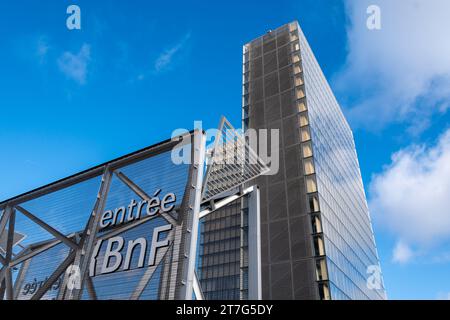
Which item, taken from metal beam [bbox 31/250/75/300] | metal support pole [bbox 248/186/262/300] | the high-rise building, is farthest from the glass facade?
the high-rise building

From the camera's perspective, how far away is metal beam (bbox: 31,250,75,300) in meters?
17.4

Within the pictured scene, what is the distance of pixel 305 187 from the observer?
159 feet

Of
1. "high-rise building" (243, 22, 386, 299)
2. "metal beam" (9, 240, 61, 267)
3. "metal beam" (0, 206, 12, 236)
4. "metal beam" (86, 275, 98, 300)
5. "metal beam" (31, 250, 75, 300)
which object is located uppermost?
"high-rise building" (243, 22, 386, 299)

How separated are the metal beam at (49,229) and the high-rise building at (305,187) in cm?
2984

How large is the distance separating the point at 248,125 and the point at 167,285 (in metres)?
47.4

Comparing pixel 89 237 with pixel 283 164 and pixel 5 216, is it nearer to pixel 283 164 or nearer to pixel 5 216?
pixel 5 216

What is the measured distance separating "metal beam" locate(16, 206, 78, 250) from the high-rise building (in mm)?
29836

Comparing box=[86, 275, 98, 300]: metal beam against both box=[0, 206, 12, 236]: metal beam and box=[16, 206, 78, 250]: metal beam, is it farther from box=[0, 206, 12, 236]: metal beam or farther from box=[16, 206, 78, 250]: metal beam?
box=[0, 206, 12, 236]: metal beam

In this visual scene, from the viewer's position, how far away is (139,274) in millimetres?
14820

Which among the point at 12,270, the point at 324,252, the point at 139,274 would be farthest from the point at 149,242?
the point at 324,252

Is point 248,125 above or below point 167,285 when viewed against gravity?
above

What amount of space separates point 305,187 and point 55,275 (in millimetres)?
35790

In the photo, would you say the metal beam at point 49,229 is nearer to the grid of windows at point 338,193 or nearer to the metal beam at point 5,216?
the metal beam at point 5,216
